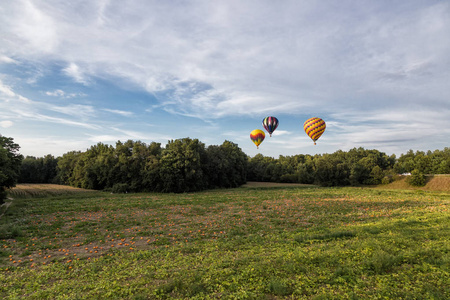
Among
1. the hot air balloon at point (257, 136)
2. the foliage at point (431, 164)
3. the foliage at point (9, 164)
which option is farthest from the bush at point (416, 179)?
the foliage at point (9, 164)

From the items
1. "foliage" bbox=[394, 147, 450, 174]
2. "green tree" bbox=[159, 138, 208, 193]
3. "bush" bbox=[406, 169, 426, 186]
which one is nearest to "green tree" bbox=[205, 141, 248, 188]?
"green tree" bbox=[159, 138, 208, 193]

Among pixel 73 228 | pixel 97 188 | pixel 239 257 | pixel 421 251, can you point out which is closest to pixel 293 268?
pixel 239 257

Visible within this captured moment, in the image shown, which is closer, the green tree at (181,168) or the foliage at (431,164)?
the green tree at (181,168)

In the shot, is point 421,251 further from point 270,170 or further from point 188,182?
point 270,170

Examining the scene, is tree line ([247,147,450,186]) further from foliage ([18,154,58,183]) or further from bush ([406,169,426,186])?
foliage ([18,154,58,183])

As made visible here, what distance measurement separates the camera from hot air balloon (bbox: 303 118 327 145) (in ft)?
142

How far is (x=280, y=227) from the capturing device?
1426cm

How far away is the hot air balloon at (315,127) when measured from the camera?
43344 mm

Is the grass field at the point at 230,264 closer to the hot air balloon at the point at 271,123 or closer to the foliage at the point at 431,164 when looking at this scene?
the hot air balloon at the point at 271,123

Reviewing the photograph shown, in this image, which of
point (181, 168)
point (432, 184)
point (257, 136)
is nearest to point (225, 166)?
point (257, 136)

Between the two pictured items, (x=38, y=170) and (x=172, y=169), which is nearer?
(x=172, y=169)

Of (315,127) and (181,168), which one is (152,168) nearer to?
(181,168)

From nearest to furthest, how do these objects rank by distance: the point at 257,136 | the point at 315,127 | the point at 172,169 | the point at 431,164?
the point at 315,127, the point at 172,169, the point at 257,136, the point at 431,164

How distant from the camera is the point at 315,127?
43500 mm
